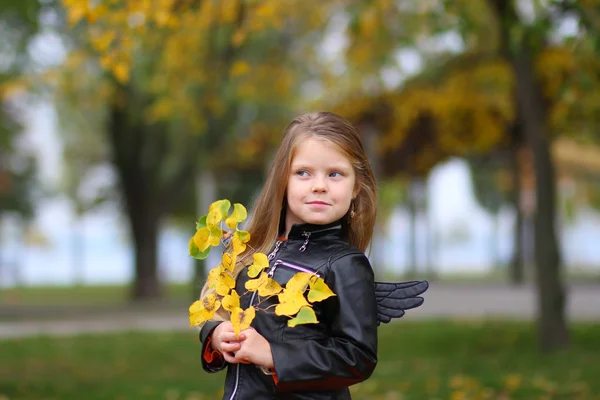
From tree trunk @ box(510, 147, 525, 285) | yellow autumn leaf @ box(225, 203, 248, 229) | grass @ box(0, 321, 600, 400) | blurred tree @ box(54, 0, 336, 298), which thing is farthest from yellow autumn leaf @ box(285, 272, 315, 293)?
tree trunk @ box(510, 147, 525, 285)

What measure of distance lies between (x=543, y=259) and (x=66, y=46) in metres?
11.9

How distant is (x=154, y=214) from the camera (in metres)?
19.2

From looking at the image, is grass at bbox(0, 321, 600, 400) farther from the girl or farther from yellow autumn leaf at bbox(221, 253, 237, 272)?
yellow autumn leaf at bbox(221, 253, 237, 272)

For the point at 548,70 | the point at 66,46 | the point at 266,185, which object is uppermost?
the point at 66,46

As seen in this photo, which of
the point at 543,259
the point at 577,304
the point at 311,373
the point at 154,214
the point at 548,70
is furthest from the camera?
the point at 154,214

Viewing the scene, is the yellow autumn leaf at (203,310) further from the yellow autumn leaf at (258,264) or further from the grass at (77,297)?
the grass at (77,297)

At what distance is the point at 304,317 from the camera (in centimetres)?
198

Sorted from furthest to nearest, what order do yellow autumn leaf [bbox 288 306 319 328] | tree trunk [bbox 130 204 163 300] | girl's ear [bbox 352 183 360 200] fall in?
tree trunk [bbox 130 204 163 300], girl's ear [bbox 352 183 360 200], yellow autumn leaf [bbox 288 306 319 328]

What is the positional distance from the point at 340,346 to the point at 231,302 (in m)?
0.29

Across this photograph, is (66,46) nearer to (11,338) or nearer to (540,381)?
(11,338)

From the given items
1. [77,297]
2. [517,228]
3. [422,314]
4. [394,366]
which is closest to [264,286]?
[394,366]

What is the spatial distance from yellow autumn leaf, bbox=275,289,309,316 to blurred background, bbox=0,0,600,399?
2.64 ft

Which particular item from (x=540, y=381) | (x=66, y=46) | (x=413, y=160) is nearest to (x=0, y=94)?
(x=66, y=46)

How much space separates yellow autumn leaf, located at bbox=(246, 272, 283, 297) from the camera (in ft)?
6.70
